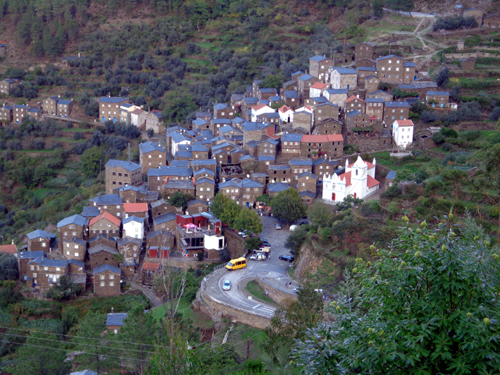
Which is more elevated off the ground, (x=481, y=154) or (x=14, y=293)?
(x=481, y=154)

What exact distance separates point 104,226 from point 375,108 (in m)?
18.0

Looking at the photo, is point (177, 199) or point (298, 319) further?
point (177, 199)

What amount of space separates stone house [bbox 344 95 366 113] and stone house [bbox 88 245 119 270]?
679 inches

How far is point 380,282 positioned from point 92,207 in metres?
27.1

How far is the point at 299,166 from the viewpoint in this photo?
112 feet

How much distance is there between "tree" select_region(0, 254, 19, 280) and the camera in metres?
30.5

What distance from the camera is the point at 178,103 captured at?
158 ft

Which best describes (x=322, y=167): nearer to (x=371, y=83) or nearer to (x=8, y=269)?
(x=371, y=83)

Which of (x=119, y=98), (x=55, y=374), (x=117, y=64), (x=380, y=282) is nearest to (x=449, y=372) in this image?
(x=380, y=282)

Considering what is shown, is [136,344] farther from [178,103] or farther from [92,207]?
[178,103]

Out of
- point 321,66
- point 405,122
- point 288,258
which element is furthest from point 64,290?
point 321,66

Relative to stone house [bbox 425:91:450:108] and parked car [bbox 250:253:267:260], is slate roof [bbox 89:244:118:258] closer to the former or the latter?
parked car [bbox 250:253:267:260]

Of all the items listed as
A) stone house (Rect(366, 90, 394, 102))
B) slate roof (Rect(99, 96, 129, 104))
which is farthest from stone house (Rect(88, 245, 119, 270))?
slate roof (Rect(99, 96, 129, 104))

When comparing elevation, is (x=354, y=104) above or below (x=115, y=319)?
above
